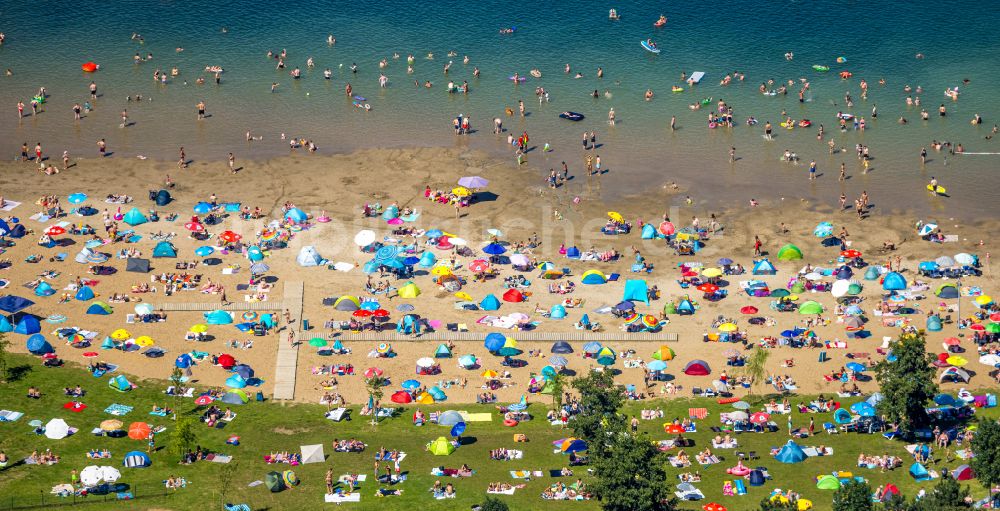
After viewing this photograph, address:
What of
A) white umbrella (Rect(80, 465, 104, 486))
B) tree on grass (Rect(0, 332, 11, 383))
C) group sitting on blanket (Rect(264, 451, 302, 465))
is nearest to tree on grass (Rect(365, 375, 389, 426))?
group sitting on blanket (Rect(264, 451, 302, 465))

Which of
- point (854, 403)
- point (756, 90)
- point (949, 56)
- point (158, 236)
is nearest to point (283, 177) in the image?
point (158, 236)

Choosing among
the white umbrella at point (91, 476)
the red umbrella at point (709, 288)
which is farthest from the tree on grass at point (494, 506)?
the red umbrella at point (709, 288)

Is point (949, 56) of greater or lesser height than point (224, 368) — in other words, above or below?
above

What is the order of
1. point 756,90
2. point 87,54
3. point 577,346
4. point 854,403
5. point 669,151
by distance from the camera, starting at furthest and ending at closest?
point 87,54, point 756,90, point 669,151, point 577,346, point 854,403

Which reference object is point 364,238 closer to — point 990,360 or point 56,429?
point 56,429

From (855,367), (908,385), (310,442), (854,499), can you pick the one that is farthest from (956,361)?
(310,442)

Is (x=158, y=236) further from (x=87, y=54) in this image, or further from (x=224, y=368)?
(x=87, y=54)

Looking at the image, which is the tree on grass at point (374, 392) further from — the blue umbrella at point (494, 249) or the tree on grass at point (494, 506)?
the tree on grass at point (494, 506)
